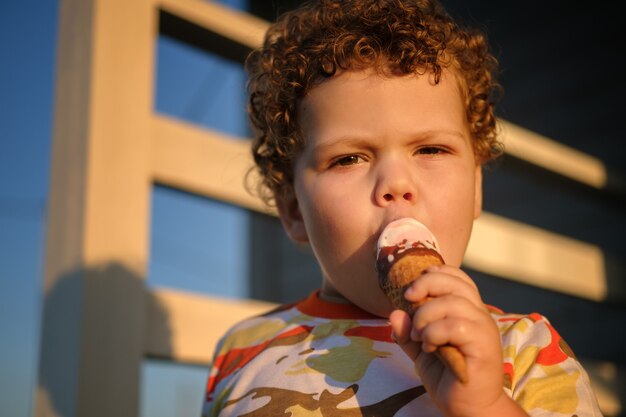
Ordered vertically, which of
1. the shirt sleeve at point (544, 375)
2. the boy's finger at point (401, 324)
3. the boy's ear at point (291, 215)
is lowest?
the shirt sleeve at point (544, 375)

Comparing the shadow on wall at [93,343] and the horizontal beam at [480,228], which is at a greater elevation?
the horizontal beam at [480,228]

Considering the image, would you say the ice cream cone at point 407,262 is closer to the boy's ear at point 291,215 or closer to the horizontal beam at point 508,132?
the boy's ear at point 291,215

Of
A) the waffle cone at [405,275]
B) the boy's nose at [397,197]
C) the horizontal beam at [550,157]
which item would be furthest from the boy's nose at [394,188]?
the horizontal beam at [550,157]

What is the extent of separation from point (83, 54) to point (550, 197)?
216 inches

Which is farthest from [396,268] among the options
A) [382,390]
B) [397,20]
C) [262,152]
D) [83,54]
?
[83,54]

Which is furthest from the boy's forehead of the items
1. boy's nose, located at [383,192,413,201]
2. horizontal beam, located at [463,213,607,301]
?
horizontal beam, located at [463,213,607,301]

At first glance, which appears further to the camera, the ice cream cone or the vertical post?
the vertical post

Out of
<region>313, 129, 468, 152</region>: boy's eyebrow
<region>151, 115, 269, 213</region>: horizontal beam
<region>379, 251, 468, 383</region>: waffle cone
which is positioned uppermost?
<region>151, 115, 269, 213</region>: horizontal beam

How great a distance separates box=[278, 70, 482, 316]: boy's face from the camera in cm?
107

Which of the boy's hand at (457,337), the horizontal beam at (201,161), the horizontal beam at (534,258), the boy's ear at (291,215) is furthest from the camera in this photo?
the horizontal beam at (534,258)

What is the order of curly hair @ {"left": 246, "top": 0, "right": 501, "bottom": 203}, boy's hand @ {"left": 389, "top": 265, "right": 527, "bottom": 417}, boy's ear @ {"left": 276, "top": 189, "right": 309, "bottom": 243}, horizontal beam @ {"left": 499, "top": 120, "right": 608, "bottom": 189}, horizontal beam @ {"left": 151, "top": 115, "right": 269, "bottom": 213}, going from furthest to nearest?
1. horizontal beam @ {"left": 499, "top": 120, "right": 608, "bottom": 189}
2. horizontal beam @ {"left": 151, "top": 115, "right": 269, "bottom": 213}
3. boy's ear @ {"left": 276, "top": 189, "right": 309, "bottom": 243}
4. curly hair @ {"left": 246, "top": 0, "right": 501, "bottom": 203}
5. boy's hand @ {"left": 389, "top": 265, "right": 527, "bottom": 417}

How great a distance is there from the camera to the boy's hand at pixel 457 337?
0.78 metres

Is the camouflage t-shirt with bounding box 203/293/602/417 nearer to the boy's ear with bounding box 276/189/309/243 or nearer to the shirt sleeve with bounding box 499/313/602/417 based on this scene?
the shirt sleeve with bounding box 499/313/602/417

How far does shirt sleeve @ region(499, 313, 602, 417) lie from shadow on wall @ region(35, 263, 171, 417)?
81cm
